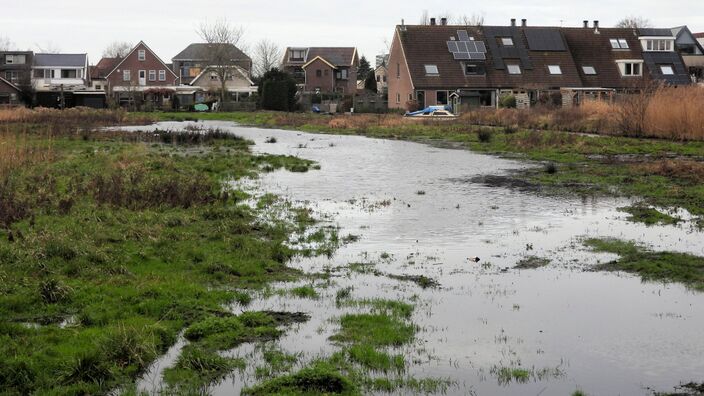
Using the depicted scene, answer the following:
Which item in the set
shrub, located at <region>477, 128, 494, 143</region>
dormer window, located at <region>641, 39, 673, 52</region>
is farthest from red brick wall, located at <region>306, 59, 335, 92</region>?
shrub, located at <region>477, 128, 494, 143</region>

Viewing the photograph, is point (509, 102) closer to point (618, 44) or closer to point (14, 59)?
point (618, 44)

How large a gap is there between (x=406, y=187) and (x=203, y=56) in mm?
Result: 97839

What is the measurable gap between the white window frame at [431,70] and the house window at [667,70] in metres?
22.4

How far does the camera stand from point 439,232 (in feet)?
51.1

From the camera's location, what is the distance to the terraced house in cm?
7588

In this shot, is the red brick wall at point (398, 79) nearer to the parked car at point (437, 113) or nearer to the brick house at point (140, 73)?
the parked car at point (437, 113)

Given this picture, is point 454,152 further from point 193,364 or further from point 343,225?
point 193,364

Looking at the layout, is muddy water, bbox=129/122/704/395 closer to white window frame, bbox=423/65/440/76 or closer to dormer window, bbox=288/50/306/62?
white window frame, bbox=423/65/440/76

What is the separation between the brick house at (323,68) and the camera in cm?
11294

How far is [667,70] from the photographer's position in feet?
267

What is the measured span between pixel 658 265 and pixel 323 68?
4036 inches

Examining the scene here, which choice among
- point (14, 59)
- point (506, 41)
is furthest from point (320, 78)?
point (14, 59)

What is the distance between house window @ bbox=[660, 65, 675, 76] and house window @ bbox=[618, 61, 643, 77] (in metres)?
2.73

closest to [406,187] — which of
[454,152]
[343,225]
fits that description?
[343,225]
